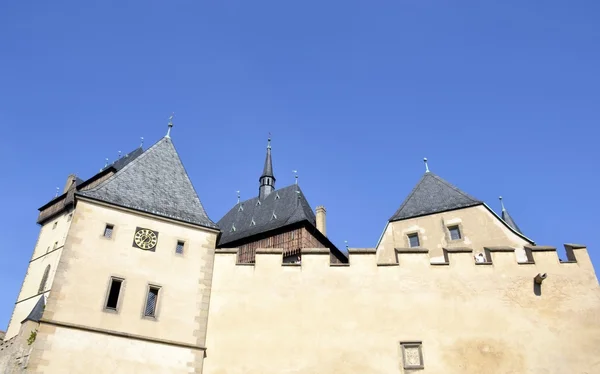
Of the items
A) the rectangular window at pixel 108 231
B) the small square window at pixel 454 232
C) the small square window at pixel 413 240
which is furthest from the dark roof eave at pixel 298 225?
the rectangular window at pixel 108 231

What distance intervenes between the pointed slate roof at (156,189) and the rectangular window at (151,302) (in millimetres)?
2040

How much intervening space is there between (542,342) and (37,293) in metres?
14.1

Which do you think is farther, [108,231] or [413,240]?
[413,240]

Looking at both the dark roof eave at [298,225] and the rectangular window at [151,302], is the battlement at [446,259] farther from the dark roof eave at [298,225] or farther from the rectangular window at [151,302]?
the dark roof eave at [298,225]

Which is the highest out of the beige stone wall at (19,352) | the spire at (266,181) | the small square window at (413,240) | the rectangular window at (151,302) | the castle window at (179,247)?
the spire at (266,181)

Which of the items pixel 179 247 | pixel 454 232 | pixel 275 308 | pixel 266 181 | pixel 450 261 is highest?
pixel 266 181

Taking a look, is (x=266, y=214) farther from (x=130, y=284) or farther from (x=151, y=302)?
(x=130, y=284)

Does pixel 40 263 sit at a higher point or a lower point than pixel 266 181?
lower

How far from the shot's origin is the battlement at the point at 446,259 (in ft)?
39.8

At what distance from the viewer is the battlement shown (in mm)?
12125

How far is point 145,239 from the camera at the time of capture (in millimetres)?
11992

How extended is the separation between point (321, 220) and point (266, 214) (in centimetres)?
372

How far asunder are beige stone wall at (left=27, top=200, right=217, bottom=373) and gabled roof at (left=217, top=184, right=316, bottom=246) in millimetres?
16916

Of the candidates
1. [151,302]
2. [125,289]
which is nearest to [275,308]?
[151,302]
